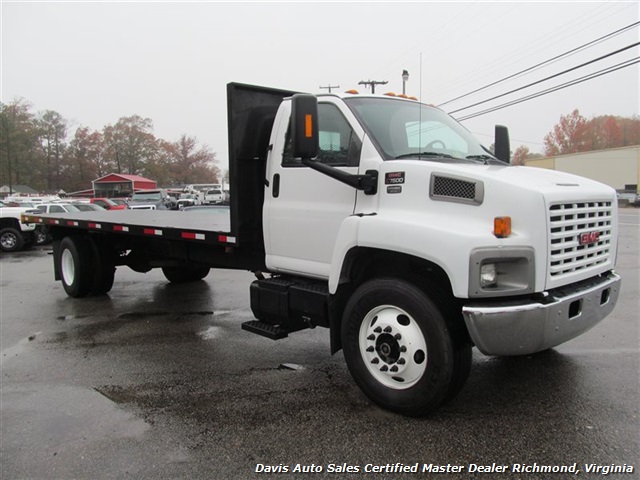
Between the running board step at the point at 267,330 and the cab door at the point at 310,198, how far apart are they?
1.74ft

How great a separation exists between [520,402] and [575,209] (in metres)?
1.53

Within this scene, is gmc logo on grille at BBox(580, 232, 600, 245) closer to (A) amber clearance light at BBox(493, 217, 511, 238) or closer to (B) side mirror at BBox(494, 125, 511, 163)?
(A) amber clearance light at BBox(493, 217, 511, 238)

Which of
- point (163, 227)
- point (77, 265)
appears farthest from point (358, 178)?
point (77, 265)

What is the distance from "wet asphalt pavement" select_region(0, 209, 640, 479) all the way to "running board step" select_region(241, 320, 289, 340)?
389 mm

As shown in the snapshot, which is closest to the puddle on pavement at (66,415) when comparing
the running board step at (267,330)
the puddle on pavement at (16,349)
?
the puddle on pavement at (16,349)

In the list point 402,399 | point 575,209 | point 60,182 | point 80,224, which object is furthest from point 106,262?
point 60,182

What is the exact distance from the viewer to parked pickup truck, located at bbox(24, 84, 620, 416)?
3162mm

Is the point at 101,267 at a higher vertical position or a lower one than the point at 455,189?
lower

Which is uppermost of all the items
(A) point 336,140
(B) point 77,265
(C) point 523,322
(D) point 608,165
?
(D) point 608,165

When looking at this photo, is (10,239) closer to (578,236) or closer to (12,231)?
(12,231)

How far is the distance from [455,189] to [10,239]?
17.4 metres

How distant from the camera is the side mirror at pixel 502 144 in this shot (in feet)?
16.5

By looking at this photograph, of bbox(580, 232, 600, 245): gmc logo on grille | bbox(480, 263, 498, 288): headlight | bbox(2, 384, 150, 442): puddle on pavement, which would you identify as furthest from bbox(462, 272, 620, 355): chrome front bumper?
bbox(2, 384, 150, 442): puddle on pavement

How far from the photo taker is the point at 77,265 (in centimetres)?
809
